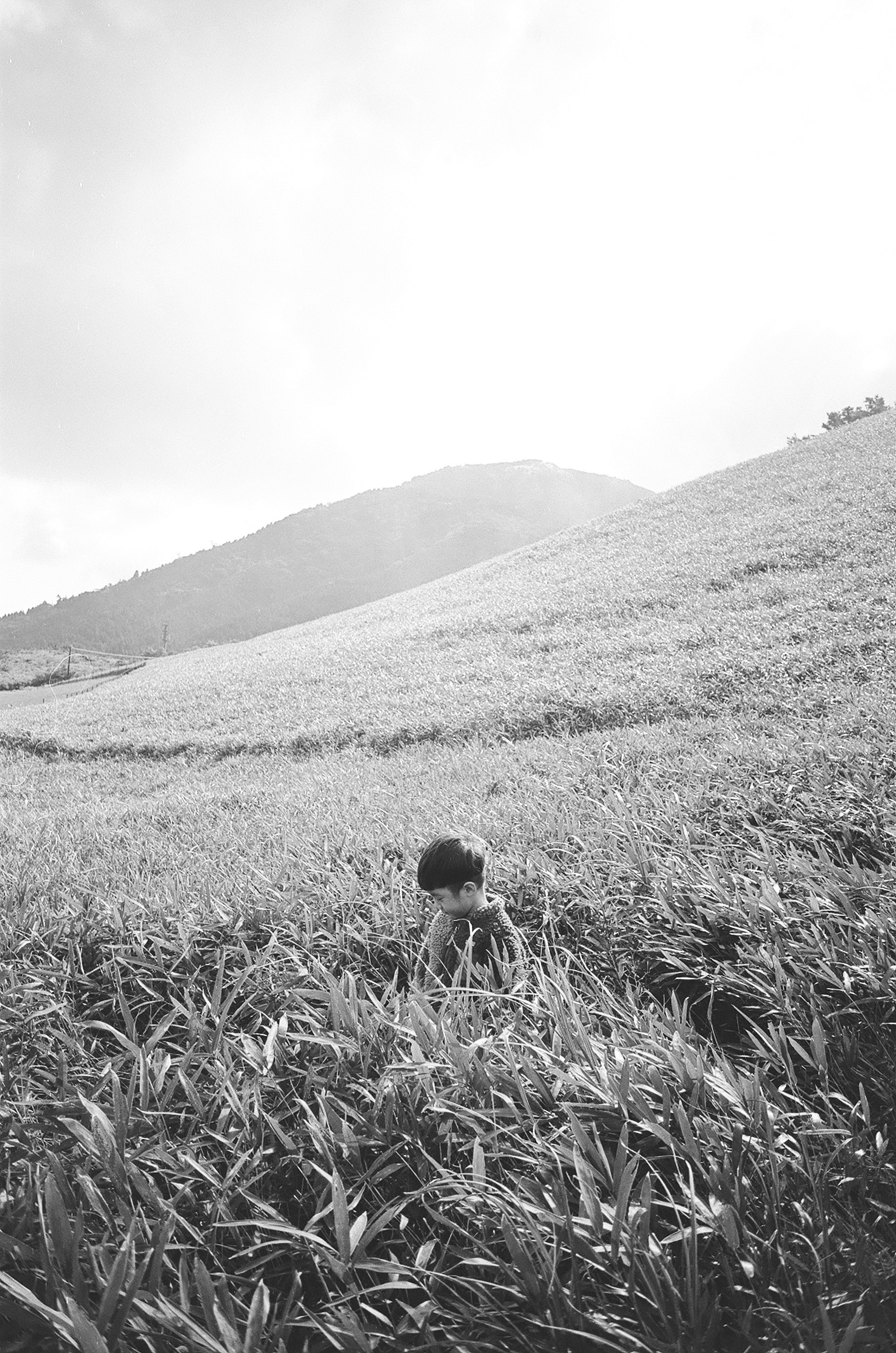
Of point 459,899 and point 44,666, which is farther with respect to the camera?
point 44,666

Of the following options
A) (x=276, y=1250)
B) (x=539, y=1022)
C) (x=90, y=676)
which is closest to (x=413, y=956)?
(x=539, y=1022)

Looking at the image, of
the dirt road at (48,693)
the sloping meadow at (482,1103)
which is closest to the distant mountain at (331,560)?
the dirt road at (48,693)

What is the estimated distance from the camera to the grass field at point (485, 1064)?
173 cm

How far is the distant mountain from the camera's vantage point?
430 feet

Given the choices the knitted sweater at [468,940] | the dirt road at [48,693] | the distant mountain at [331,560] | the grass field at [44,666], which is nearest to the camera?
the knitted sweater at [468,940]

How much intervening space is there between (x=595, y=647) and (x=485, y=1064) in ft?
37.9

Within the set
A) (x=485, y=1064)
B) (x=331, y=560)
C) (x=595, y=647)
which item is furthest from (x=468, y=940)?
(x=331, y=560)

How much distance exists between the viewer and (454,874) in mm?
3516

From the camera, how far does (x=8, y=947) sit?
3.97 m

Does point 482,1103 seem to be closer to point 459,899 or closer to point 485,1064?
point 485,1064

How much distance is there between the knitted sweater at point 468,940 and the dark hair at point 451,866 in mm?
176

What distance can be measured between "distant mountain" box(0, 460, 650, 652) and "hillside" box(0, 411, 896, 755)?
308 feet

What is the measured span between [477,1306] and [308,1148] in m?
0.78

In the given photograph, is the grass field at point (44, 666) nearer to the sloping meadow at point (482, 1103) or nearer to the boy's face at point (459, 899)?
the sloping meadow at point (482, 1103)
